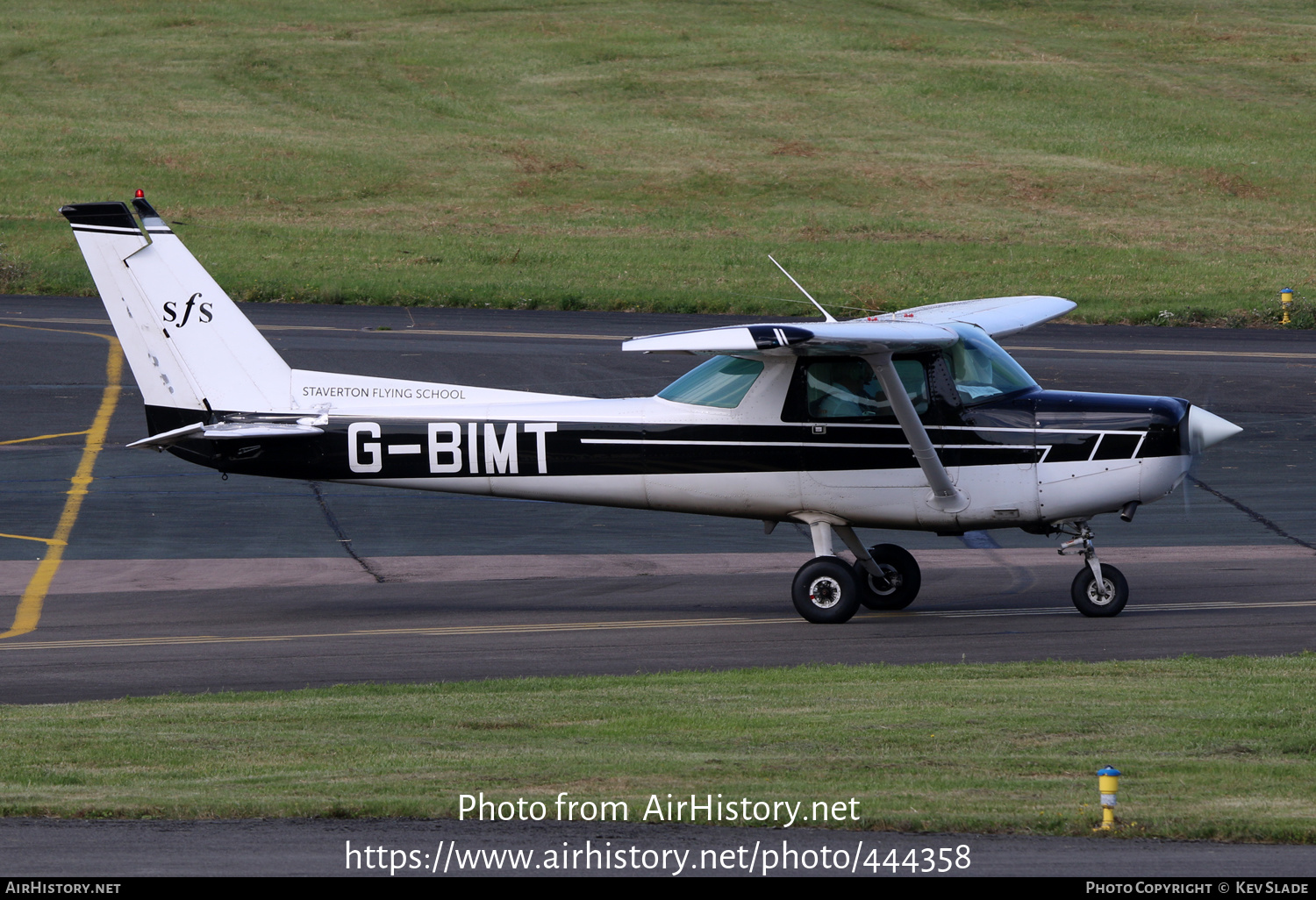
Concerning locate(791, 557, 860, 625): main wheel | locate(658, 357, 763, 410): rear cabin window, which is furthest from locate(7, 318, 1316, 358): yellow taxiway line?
locate(791, 557, 860, 625): main wheel

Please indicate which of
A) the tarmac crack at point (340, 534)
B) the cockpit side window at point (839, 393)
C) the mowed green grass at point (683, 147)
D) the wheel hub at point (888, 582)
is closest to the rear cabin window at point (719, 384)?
the cockpit side window at point (839, 393)

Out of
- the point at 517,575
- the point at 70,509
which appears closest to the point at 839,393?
the point at 517,575

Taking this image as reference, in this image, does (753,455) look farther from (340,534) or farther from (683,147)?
(683,147)

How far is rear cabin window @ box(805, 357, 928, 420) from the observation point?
1424 centimetres

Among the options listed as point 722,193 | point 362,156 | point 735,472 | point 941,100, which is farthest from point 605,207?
point 735,472

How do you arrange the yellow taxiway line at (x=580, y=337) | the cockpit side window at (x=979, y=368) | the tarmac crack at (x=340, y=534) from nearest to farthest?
the cockpit side window at (x=979, y=368) → the tarmac crack at (x=340, y=534) → the yellow taxiway line at (x=580, y=337)

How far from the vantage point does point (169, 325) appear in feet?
49.2

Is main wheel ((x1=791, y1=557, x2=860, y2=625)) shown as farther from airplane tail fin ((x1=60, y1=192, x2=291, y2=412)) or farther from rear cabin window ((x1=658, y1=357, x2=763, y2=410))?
airplane tail fin ((x1=60, y1=192, x2=291, y2=412))

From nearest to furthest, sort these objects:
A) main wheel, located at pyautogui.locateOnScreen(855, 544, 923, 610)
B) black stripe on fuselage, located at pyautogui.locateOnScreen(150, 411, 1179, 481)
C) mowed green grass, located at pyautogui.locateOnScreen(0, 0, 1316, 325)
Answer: black stripe on fuselage, located at pyautogui.locateOnScreen(150, 411, 1179, 481), main wheel, located at pyautogui.locateOnScreen(855, 544, 923, 610), mowed green grass, located at pyautogui.locateOnScreen(0, 0, 1316, 325)

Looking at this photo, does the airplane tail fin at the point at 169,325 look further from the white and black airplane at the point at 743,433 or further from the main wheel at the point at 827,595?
the main wheel at the point at 827,595

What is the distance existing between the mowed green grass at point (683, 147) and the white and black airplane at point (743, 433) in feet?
62.9

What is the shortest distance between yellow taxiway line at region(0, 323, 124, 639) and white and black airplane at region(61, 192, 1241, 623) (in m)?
1.99

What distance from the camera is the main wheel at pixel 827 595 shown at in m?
14.1

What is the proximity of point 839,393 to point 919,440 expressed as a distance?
2.99ft
